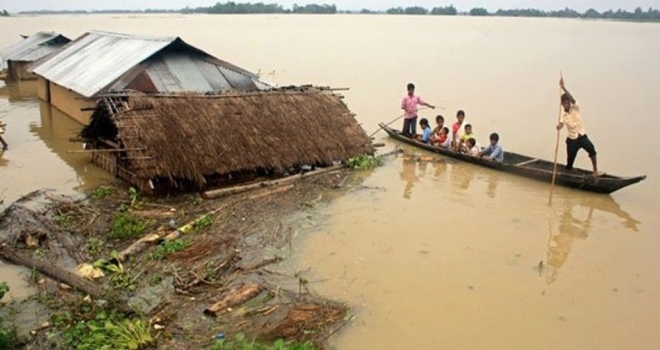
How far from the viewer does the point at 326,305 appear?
563 cm

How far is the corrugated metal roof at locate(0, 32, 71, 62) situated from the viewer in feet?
69.5

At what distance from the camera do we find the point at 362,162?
35.0 feet

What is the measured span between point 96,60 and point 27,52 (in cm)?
977

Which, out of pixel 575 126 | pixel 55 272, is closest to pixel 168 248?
pixel 55 272

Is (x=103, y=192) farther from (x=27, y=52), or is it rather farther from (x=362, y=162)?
(x=27, y=52)

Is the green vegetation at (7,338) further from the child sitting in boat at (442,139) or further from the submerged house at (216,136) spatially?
the child sitting in boat at (442,139)

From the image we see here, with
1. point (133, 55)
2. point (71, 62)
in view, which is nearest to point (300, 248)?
point (133, 55)

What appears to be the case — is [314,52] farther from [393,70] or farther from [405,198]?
[405,198]

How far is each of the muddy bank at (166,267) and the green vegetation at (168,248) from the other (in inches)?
0.5

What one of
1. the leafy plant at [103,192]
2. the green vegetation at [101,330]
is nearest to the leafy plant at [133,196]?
the leafy plant at [103,192]

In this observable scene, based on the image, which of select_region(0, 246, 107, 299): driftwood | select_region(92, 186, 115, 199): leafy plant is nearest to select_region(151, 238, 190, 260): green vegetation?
select_region(0, 246, 107, 299): driftwood

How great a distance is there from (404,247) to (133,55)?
8486 mm

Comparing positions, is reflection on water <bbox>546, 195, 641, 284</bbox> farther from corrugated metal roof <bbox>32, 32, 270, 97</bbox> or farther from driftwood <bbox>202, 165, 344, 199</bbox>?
corrugated metal roof <bbox>32, 32, 270, 97</bbox>

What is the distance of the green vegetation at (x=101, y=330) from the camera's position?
470cm
